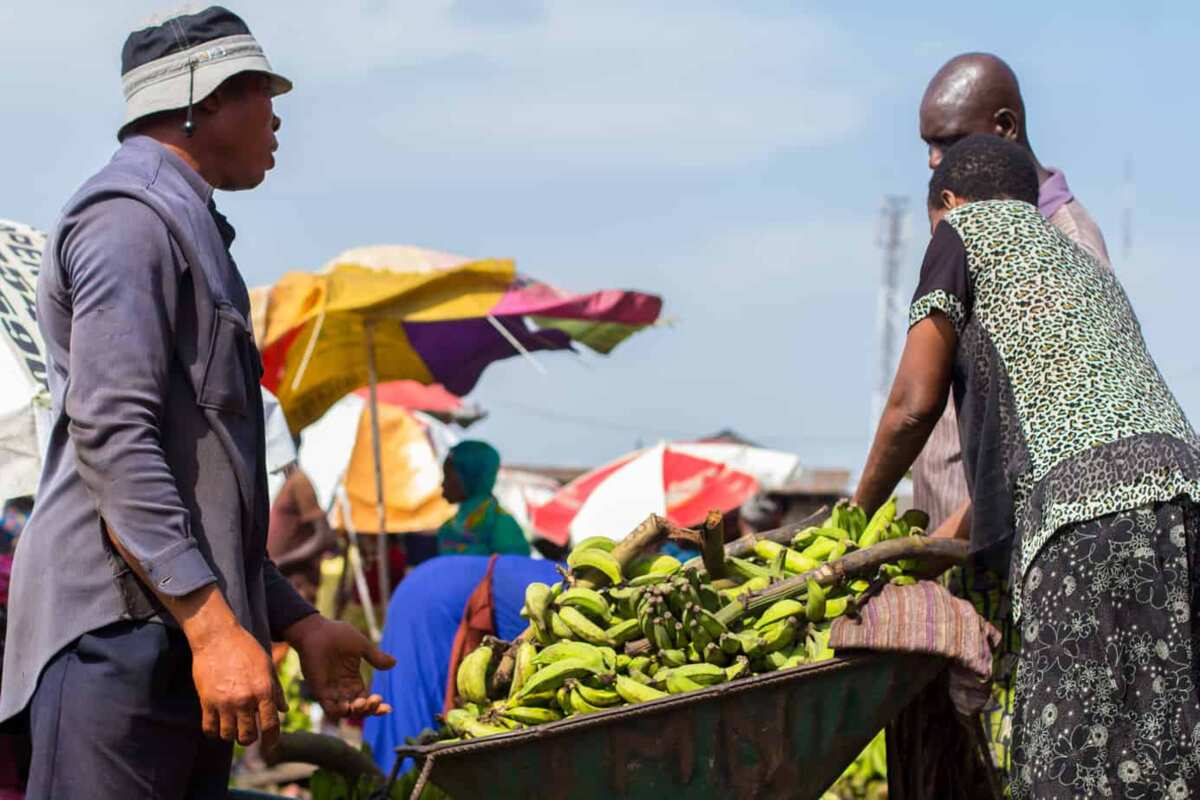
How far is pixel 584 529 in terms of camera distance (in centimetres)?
1359

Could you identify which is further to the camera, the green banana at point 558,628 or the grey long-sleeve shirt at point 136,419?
the green banana at point 558,628

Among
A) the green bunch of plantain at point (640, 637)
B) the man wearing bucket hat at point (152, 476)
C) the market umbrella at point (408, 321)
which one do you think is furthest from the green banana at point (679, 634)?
the market umbrella at point (408, 321)

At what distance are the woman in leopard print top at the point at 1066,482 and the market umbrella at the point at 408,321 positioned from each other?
5945mm

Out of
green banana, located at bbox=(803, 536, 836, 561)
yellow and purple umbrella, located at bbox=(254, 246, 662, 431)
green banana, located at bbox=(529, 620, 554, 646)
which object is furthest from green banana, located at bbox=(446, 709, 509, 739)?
yellow and purple umbrella, located at bbox=(254, 246, 662, 431)

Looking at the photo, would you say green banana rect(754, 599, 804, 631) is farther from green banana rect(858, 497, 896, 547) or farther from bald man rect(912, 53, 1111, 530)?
bald man rect(912, 53, 1111, 530)

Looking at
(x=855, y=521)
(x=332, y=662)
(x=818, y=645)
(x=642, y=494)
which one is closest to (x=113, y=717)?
(x=332, y=662)

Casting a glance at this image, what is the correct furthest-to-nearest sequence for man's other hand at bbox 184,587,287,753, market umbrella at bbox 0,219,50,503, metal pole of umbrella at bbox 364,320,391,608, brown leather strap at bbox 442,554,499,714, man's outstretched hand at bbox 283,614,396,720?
metal pole of umbrella at bbox 364,320,391,608 < brown leather strap at bbox 442,554,499,714 < market umbrella at bbox 0,219,50,503 < man's outstretched hand at bbox 283,614,396,720 < man's other hand at bbox 184,587,287,753

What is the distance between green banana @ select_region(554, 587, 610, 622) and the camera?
3432mm

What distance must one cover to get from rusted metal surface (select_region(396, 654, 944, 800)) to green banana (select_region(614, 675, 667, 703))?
0.07m

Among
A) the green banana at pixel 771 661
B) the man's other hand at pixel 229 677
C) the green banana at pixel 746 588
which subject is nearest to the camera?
the man's other hand at pixel 229 677

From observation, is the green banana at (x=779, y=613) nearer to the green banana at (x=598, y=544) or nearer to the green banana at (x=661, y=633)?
the green banana at (x=661, y=633)

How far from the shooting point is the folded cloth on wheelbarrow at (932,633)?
319 cm

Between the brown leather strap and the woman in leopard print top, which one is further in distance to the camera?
the brown leather strap

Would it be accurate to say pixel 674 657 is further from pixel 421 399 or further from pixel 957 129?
pixel 421 399
